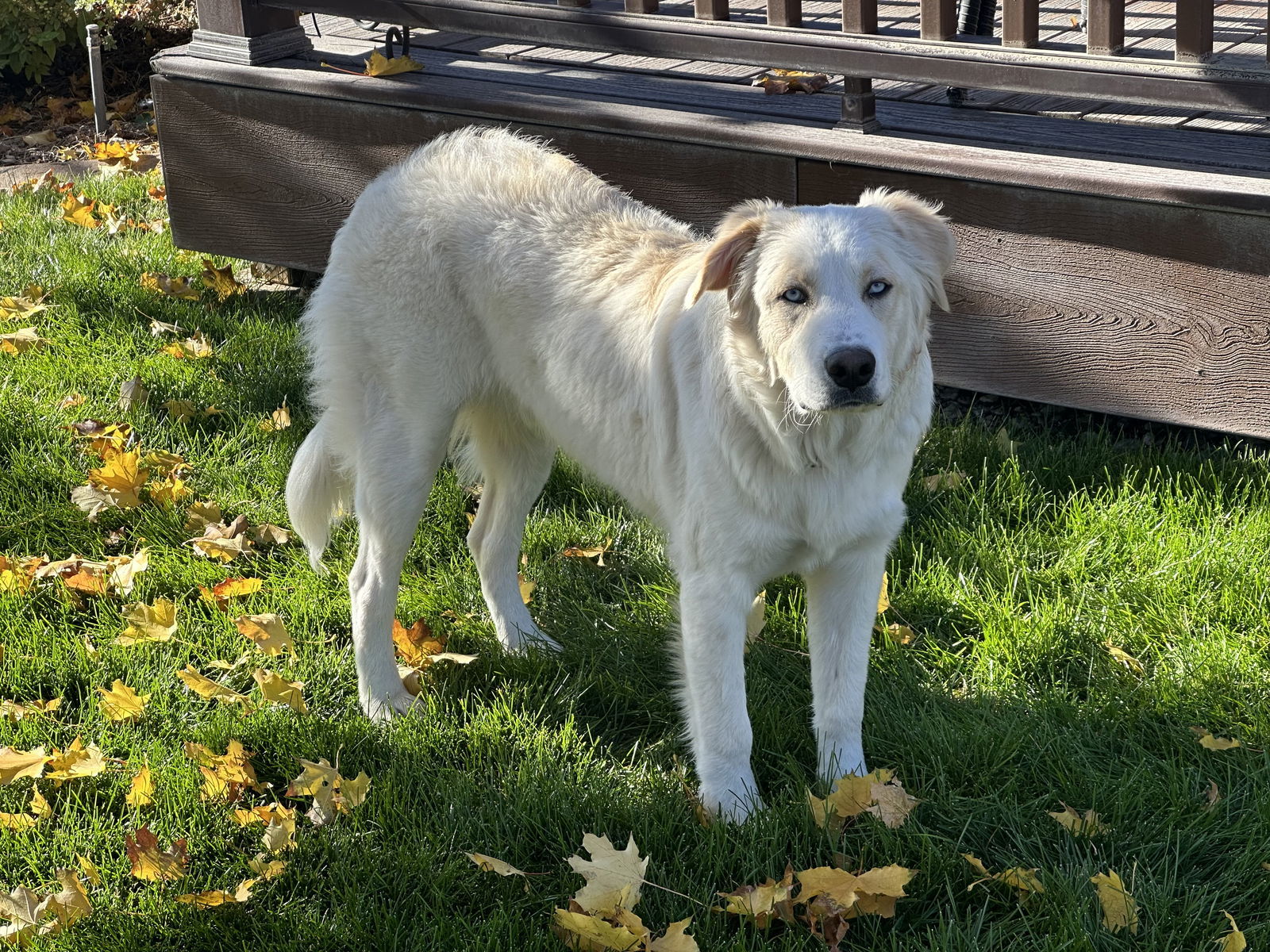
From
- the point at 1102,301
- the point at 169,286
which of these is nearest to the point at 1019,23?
the point at 1102,301

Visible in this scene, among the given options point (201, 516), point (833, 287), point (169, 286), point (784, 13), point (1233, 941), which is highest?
point (784, 13)

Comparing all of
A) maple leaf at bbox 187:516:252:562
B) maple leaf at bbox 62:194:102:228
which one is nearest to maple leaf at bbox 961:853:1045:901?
maple leaf at bbox 187:516:252:562

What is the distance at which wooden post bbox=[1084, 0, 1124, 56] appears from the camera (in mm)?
3859

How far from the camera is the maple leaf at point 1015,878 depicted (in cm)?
260

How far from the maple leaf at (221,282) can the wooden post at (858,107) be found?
2909 millimetres

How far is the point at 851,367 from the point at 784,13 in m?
2.33

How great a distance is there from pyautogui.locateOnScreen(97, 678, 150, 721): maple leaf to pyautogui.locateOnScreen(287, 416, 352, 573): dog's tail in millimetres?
669

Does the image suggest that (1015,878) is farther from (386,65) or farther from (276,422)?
(386,65)

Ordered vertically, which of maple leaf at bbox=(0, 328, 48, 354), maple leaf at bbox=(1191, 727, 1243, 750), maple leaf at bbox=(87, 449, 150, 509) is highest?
maple leaf at bbox=(0, 328, 48, 354)

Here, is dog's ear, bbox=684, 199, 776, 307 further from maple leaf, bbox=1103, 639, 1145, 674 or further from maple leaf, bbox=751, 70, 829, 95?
maple leaf, bbox=751, 70, 829, 95

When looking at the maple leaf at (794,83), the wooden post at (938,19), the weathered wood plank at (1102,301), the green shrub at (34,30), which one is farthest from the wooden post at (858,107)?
the green shrub at (34,30)

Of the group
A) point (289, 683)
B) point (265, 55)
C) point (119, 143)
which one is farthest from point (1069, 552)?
point (119, 143)

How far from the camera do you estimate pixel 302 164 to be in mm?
5418

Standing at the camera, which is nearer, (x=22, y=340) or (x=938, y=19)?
(x=938, y=19)
